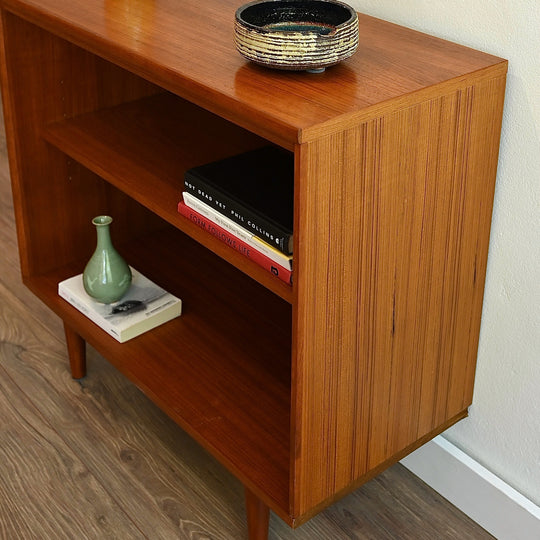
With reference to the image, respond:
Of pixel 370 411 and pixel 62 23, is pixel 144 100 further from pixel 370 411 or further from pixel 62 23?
pixel 370 411

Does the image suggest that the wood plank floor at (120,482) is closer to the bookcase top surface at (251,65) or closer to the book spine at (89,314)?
the book spine at (89,314)

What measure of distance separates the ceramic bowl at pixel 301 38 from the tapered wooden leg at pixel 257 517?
71 centimetres

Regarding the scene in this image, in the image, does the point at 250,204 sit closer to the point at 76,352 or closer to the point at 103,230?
the point at 103,230

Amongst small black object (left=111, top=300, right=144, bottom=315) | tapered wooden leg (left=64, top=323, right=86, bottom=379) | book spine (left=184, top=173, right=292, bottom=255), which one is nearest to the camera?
book spine (left=184, top=173, right=292, bottom=255)

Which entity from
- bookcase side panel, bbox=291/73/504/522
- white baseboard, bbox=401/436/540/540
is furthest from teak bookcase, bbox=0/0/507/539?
white baseboard, bbox=401/436/540/540

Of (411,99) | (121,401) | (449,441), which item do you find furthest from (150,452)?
(411,99)

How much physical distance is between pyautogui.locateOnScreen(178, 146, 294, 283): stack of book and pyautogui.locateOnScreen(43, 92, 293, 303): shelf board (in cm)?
4

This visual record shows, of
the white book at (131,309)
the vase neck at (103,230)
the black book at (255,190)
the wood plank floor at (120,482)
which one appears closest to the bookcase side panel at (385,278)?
the black book at (255,190)

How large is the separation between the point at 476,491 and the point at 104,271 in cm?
83

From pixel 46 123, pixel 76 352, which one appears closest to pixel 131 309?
pixel 76 352

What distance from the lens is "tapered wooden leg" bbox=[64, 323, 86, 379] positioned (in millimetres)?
1924

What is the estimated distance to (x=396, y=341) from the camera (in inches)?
51.9

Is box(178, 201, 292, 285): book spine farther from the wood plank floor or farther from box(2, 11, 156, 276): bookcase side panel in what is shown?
the wood plank floor

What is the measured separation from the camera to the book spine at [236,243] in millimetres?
1212
